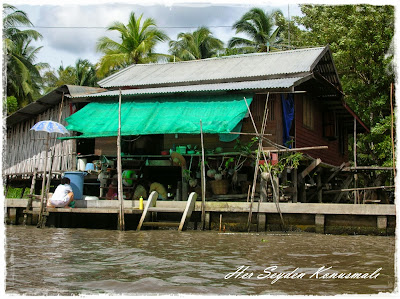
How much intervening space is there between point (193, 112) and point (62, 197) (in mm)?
4193

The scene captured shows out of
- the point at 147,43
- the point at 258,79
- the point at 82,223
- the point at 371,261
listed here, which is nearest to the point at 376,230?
the point at 371,261

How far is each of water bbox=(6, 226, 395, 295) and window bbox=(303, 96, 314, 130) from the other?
588 centimetres

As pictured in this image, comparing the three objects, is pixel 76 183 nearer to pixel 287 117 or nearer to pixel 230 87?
pixel 230 87

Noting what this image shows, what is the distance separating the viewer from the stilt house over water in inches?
513

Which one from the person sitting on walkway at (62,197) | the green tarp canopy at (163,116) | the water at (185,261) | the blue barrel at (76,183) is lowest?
the water at (185,261)

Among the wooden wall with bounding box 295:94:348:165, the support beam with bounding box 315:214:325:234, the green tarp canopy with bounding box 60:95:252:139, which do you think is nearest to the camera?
the support beam with bounding box 315:214:325:234

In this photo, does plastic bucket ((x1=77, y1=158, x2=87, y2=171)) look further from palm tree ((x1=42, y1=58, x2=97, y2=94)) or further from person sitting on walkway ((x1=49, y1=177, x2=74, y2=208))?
palm tree ((x1=42, y1=58, x2=97, y2=94))

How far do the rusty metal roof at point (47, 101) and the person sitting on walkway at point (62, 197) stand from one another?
160 inches

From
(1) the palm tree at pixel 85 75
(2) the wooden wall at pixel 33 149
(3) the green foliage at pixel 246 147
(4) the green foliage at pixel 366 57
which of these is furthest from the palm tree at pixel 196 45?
(3) the green foliage at pixel 246 147

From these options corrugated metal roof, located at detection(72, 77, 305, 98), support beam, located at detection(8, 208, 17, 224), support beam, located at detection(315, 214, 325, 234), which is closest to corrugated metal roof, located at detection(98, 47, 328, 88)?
corrugated metal roof, located at detection(72, 77, 305, 98)

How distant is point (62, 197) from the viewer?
37.6 feet

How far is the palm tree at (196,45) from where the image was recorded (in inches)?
1122

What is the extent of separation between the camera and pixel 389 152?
60.3 feet

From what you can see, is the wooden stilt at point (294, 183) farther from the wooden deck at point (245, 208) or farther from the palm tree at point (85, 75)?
the palm tree at point (85, 75)
